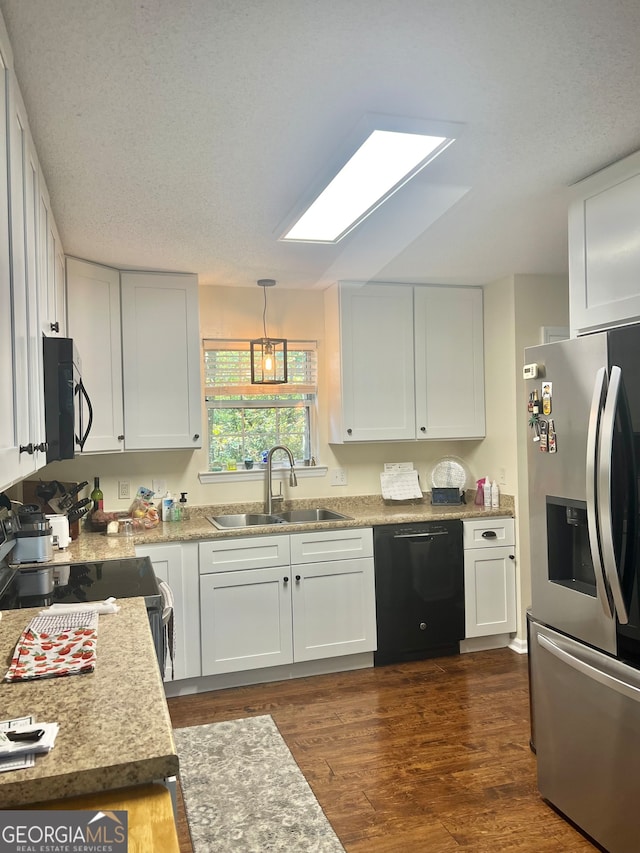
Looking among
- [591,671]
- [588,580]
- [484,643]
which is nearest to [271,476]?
[484,643]

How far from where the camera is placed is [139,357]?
3.77 meters

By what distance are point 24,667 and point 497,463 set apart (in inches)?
133

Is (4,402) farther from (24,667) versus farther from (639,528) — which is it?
(639,528)

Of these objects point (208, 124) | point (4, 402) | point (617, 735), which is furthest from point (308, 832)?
point (208, 124)

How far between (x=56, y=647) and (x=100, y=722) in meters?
0.50

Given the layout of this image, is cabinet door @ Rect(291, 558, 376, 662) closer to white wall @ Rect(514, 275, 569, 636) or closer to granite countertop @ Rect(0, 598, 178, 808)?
white wall @ Rect(514, 275, 569, 636)

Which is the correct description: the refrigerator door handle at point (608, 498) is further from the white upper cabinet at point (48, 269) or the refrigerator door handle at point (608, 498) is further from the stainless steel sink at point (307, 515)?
the stainless steel sink at point (307, 515)

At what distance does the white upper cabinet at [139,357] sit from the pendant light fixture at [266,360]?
368 mm

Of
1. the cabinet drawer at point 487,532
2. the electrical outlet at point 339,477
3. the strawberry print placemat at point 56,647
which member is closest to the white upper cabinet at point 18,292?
the strawberry print placemat at point 56,647

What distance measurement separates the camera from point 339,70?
1.68m

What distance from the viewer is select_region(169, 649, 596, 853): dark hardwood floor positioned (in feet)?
7.51

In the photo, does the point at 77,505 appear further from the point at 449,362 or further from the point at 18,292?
the point at 449,362

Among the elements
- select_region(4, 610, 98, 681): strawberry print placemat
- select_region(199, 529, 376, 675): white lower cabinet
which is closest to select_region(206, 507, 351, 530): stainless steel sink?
select_region(199, 529, 376, 675): white lower cabinet

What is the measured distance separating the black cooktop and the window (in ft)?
5.02
